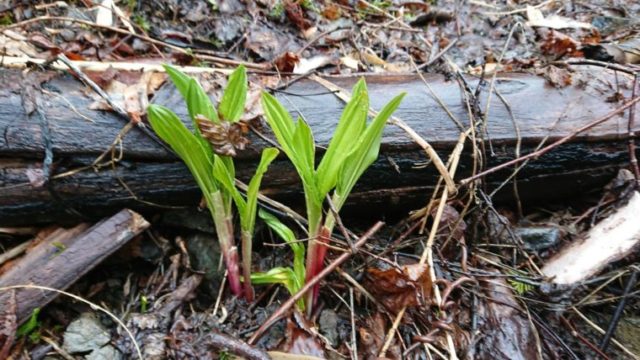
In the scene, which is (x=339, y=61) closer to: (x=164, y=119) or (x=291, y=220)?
(x=291, y=220)

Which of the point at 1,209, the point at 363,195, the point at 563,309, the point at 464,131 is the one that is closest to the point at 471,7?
the point at 464,131

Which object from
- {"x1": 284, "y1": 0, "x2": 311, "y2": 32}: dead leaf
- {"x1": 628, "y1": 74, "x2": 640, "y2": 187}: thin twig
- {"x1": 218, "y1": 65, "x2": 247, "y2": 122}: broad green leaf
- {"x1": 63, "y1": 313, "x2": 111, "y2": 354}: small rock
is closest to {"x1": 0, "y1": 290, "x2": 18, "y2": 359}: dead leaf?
{"x1": 63, "y1": 313, "x2": 111, "y2": 354}: small rock

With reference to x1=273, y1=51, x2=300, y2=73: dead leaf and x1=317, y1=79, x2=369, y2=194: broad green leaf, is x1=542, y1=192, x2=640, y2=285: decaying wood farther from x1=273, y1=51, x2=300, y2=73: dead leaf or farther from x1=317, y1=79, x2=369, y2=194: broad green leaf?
x1=273, y1=51, x2=300, y2=73: dead leaf

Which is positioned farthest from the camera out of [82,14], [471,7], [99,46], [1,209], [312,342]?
[471,7]

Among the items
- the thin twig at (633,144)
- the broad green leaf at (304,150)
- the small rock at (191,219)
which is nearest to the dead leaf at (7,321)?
the small rock at (191,219)

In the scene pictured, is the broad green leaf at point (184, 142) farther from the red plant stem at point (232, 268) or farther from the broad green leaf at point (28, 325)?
the broad green leaf at point (28, 325)
